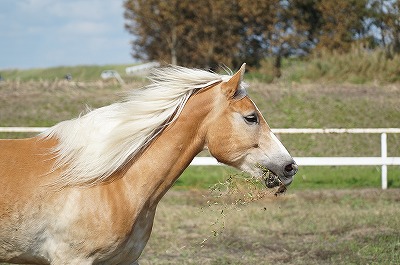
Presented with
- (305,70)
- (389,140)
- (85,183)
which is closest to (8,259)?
(85,183)

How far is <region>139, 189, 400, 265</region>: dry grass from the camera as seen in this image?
710 cm

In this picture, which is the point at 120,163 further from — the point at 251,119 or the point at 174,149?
the point at 251,119

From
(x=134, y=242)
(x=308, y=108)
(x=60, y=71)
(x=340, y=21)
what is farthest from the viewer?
(x=60, y=71)

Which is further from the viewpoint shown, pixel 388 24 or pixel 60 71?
pixel 60 71

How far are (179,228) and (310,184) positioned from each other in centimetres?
479

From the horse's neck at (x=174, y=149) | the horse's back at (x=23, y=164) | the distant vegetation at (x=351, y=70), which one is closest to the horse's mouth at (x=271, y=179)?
the horse's neck at (x=174, y=149)

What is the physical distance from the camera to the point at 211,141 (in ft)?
14.5

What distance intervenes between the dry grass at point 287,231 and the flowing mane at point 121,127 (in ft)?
4.46

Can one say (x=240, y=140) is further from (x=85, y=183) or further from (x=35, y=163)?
(x=35, y=163)

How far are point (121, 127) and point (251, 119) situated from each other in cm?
87

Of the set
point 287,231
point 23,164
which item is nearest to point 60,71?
point 287,231

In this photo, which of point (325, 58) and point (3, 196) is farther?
point (325, 58)

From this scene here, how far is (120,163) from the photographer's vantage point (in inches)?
170

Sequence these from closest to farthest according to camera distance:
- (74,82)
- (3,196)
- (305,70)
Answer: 1. (3,196)
2. (74,82)
3. (305,70)
